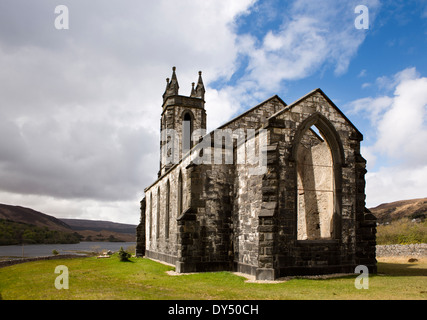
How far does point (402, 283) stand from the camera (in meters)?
10.7

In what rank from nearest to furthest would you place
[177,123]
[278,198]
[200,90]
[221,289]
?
[221,289]
[278,198]
[177,123]
[200,90]

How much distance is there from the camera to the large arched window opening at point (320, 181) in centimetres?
1393

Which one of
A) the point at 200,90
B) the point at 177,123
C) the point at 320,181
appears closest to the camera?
the point at 320,181

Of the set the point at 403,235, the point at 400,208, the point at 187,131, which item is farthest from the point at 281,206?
the point at 400,208

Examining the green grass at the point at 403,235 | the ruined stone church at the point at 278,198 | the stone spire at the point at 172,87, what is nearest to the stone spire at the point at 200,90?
the stone spire at the point at 172,87

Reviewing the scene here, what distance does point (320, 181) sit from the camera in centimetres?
1588

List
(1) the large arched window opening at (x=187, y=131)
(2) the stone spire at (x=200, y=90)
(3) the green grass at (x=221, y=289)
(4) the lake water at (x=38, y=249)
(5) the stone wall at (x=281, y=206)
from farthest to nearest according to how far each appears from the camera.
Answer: (4) the lake water at (x=38, y=249), (2) the stone spire at (x=200, y=90), (1) the large arched window opening at (x=187, y=131), (5) the stone wall at (x=281, y=206), (3) the green grass at (x=221, y=289)

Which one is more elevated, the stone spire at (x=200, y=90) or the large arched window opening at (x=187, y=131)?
the stone spire at (x=200, y=90)

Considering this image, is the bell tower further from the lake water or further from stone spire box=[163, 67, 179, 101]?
the lake water

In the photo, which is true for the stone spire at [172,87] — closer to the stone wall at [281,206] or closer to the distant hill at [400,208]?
the stone wall at [281,206]

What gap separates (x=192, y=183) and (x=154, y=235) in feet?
33.9

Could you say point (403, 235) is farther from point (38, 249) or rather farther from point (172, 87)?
point (38, 249)

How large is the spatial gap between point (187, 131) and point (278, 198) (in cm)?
1637
